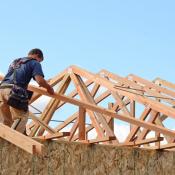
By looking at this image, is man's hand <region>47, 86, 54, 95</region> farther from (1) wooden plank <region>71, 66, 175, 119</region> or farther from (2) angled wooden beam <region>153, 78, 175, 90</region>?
(2) angled wooden beam <region>153, 78, 175, 90</region>

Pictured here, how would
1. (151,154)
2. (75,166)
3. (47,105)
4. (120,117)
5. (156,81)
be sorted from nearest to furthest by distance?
(120,117) < (75,166) < (151,154) < (47,105) < (156,81)

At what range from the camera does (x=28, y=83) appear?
897 centimetres

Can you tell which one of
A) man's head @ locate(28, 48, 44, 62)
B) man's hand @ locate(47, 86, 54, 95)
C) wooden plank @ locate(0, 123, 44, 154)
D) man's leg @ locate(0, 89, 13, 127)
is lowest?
wooden plank @ locate(0, 123, 44, 154)

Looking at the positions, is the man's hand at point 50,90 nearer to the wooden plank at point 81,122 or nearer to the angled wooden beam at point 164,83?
the wooden plank at point 81,122

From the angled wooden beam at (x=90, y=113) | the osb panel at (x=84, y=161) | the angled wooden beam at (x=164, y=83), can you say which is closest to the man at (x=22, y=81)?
the osb panel at (x=84, y=161)

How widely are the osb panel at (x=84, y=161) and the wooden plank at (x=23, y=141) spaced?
1.39 m

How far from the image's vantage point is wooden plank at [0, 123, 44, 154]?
728cm

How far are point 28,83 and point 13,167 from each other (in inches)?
56.3

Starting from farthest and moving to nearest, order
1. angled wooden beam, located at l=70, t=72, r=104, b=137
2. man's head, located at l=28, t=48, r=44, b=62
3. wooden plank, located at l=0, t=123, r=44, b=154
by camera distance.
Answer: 1. angled wooden beam, located at l=70, t=72, r=104, b=137
2. man's head, located at l=28, t=48, r=44, b=62
3. wooden plank, located at l=0, t=123, r=44, b=154

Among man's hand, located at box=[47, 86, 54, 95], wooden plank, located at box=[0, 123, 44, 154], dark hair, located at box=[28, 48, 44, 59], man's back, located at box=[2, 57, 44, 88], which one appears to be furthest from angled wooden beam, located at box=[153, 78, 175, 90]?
wooden plank, located at box=[0, 123, 44, 154]

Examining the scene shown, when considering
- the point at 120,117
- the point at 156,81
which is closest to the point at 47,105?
the point at 120,117

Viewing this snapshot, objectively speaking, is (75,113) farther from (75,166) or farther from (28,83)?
(28,83)

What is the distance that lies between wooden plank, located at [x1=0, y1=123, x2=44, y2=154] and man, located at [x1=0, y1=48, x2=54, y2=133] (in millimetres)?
841

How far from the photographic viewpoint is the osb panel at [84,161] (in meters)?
9.41
